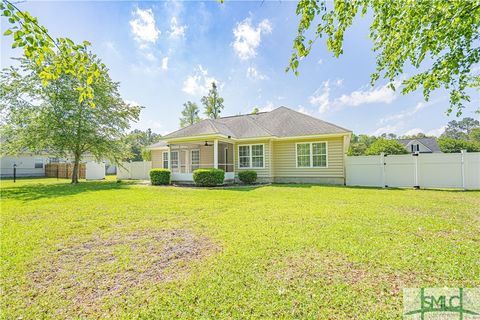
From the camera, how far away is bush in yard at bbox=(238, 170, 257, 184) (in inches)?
547

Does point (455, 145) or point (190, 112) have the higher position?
point (190, 112)

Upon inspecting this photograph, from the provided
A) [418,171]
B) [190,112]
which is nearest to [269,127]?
[418,171]

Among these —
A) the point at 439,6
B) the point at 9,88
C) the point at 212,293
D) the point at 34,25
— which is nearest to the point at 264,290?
the point at 212,293

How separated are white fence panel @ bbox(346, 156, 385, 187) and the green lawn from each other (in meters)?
7.14

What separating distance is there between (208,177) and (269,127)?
6.13m

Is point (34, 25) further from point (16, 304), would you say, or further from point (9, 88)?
point (9, 88)

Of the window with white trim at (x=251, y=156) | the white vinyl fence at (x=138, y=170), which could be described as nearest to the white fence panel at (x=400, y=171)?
→ the window with white trim at (x=251, y=156)

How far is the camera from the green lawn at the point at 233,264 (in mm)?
2170

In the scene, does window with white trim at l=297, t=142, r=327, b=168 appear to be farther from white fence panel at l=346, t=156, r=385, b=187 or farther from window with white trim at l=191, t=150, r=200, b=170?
window with white trim at l=191, t=150, r=200, b=170

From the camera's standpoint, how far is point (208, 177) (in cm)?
1262

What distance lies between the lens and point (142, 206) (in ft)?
23.4

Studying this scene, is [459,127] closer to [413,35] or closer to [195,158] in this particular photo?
[195,158]

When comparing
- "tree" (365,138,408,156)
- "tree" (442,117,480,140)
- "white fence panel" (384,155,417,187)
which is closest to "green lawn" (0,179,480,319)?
"white fence panel" (384,155,417,187)

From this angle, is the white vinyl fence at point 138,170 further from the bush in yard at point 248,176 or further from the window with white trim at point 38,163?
the window with white trim at point 38,163
